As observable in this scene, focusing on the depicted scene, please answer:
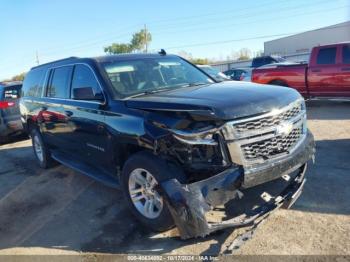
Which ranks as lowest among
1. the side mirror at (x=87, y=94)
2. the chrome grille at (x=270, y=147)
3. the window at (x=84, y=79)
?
the chrome grille at (x=270, y=147)

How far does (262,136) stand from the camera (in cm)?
345

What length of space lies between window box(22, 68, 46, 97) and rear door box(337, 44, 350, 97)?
8.70 m

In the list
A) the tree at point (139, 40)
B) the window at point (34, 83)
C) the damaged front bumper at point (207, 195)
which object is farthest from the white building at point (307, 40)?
the damaged front bumper at point (207, 195)

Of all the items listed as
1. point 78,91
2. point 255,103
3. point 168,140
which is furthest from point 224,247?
point 78,91

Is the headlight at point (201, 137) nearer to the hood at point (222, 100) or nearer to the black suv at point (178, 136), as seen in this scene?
the black suv at point (178, 136)

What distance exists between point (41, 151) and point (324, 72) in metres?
8.84

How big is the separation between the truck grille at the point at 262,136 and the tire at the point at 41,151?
4831 millimetres

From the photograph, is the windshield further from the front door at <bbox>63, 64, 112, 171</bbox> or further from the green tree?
the green tree

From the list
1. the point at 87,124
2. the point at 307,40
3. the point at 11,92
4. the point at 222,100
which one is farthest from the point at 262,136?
the point at 307,40

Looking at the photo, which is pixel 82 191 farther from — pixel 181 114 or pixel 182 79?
pixel 181 114

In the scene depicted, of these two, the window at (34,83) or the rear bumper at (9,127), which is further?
the rear bumper at (9,127)

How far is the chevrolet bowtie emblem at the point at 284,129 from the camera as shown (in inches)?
141

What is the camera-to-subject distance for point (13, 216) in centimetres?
496

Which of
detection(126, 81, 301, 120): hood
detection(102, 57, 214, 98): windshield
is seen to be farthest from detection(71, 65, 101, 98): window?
detection(126, 81, 301, 120): hood
